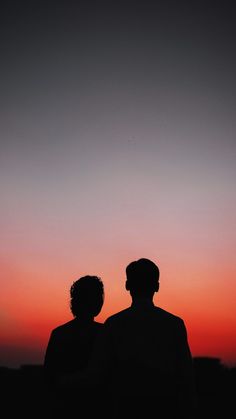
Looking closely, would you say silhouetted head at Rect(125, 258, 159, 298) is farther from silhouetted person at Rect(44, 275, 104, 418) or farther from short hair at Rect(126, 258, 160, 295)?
silhouetted person at Rect(44, 275, 104, 418)

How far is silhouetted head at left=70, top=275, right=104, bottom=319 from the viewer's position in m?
3.79

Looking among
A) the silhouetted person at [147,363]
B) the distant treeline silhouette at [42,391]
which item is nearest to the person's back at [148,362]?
the silhouetted person at [147,363]

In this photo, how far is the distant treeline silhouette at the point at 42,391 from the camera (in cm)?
1153

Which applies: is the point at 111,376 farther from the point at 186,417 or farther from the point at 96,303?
the point at 96,303

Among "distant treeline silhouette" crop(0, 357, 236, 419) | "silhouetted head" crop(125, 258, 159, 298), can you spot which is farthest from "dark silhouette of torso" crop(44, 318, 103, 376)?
"distant treeline silhouette" crop(0, 357, 236, 419)

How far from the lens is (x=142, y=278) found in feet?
9.42

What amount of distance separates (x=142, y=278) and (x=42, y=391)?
10928mm

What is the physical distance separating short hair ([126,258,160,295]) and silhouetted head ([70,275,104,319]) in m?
0.96

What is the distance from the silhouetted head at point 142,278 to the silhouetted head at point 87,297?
96 centimetres

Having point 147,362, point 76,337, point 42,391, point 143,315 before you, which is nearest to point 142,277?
point 143,315

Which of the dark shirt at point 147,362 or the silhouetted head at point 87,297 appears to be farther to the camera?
the silhouetted head at point 87,297

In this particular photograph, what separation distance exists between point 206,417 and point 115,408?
10365 millimetres

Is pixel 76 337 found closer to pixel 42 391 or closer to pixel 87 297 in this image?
pixel 87 297

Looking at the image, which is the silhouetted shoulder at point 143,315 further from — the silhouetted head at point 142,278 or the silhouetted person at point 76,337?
the silhouetted person at point 76,337
